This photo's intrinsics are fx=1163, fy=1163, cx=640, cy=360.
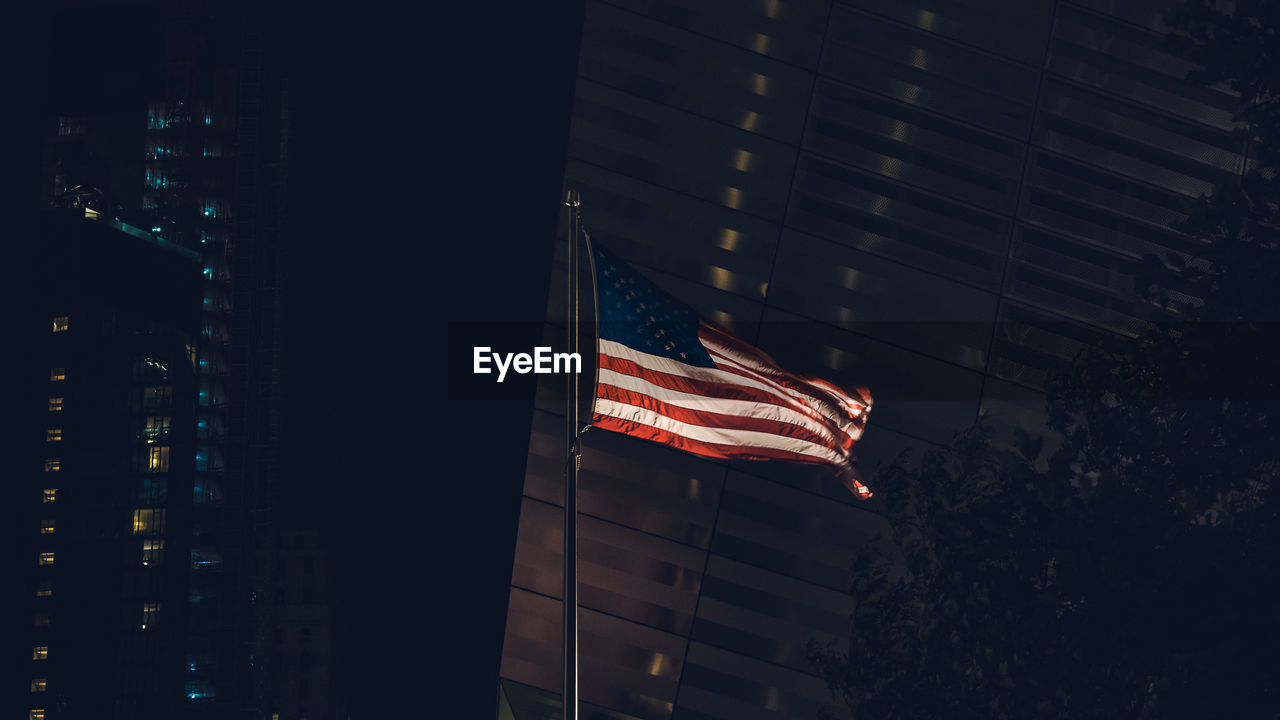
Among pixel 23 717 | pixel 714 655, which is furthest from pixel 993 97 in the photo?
pixel 23 717

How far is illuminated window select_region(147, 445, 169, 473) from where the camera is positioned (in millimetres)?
102375

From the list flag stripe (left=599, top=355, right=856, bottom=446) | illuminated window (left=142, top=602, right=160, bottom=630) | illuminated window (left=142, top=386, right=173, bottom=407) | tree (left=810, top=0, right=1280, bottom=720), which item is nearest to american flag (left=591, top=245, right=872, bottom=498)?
flag stripe (left=599, top=355, right=856, bottom=446)

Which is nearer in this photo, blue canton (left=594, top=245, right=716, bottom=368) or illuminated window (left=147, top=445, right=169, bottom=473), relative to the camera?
blue canton (left=594, top=245, right=716, bottom=368)

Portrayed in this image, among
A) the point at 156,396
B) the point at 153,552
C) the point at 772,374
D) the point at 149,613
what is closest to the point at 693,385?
the point at 772,374

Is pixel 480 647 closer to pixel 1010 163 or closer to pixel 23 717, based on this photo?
pixel 1010 163

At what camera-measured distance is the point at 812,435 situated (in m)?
14.7

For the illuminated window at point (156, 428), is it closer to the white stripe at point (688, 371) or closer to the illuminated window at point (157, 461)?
the illuminated window at point (157, 461)

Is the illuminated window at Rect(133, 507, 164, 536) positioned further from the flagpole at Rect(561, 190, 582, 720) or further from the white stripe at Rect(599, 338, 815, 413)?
the flagpole at Rect(561, 190, 582, 720)

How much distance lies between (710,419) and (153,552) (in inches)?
3888

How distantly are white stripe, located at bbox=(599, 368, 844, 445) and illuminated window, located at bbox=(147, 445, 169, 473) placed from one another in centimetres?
9805

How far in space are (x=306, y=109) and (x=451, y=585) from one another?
1104 centimetres

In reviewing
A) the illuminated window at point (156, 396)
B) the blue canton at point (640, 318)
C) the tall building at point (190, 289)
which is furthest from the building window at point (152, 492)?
the blue canton at point (640, 318)

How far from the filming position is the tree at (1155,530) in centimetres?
1046

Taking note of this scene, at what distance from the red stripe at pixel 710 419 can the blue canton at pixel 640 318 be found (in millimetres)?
506
